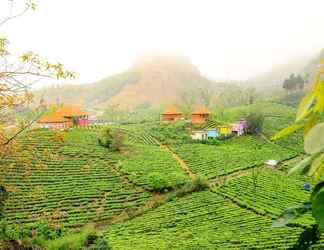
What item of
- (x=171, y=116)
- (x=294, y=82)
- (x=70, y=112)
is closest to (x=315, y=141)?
(x=70, y=112)

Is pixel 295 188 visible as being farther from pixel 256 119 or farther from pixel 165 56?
pixel 165 56

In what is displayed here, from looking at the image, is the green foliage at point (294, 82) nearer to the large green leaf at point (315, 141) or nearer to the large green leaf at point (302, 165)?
the large green leaf at point (302, 165)

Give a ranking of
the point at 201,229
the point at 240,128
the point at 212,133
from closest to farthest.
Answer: the point at 201,229 < the point at 212,133 < the point at 240,128

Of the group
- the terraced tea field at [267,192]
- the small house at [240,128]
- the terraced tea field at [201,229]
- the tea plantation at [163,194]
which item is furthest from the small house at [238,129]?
the terraced tea field at [201,229]

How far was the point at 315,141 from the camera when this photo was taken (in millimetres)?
575

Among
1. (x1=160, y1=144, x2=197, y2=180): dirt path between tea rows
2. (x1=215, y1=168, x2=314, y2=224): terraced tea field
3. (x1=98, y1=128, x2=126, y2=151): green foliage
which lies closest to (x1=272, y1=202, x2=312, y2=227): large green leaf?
(x1=215, y1=168, x2=314, y2=224): terraced tea field

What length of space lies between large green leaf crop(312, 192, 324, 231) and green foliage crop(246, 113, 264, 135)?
45870 millimetres

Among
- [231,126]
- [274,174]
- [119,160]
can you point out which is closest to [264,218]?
[274,174]

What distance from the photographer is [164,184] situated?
28.5 m

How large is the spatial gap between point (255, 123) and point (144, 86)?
96.0 m

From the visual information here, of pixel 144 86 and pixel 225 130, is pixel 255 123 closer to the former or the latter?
pixel 225 130

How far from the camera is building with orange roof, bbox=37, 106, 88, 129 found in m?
43.7

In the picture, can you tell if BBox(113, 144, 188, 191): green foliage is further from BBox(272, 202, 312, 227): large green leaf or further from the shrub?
BBox(272, 202, 312, 227): large green leaf

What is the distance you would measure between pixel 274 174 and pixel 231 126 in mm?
14967
